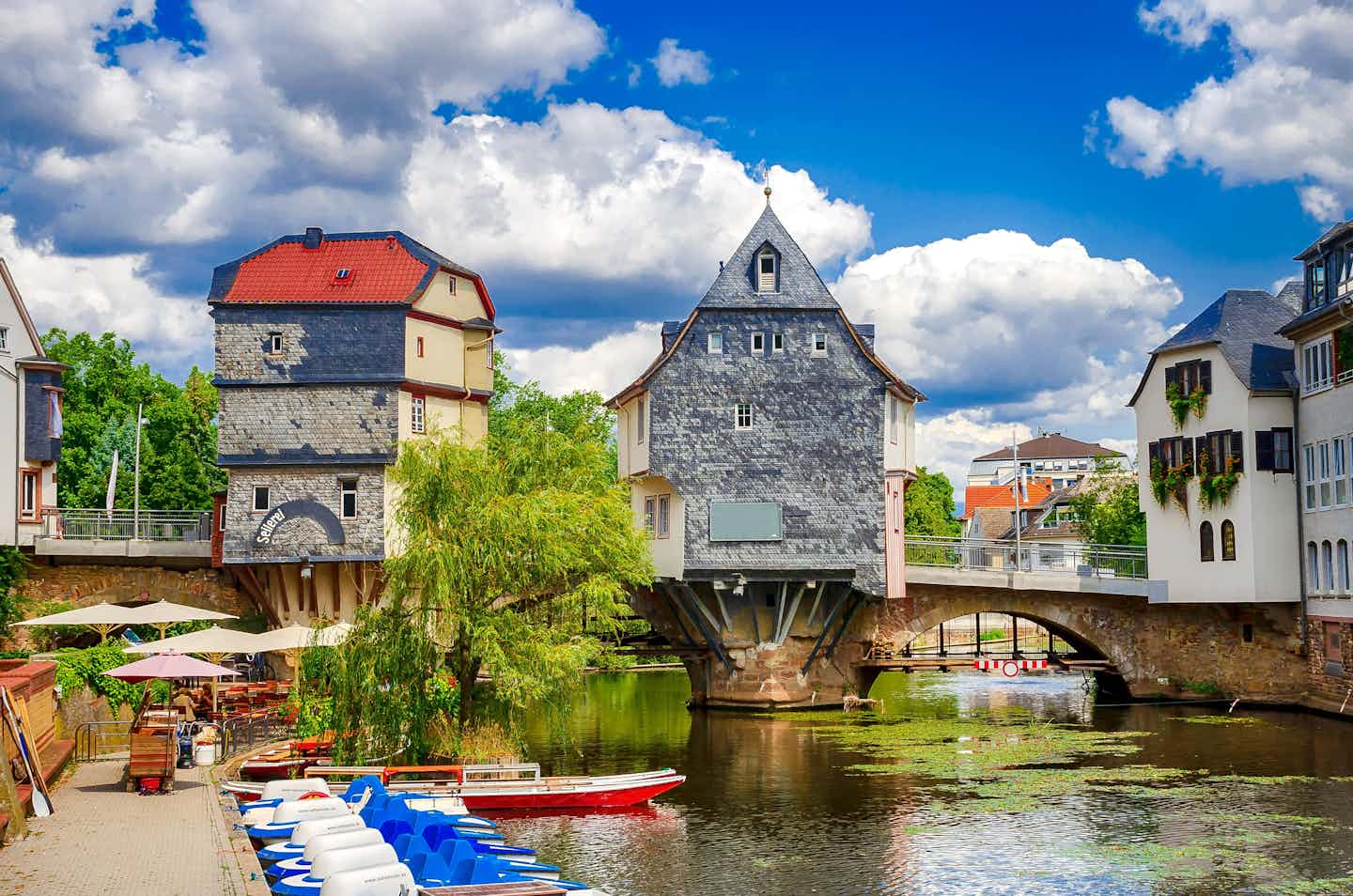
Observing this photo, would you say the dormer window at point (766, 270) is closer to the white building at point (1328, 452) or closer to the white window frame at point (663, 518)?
the white window frame at point (663, 518)

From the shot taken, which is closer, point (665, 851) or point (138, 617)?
point (665, 851)

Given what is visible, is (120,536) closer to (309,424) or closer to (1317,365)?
(309,424)

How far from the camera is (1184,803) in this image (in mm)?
26922

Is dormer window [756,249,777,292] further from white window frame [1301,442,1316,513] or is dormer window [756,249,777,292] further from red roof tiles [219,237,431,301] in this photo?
white window frame [1301,442,1316,513]

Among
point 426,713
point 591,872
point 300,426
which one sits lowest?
point 591,872

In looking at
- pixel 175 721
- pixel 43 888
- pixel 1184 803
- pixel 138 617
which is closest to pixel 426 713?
pixel 175 721

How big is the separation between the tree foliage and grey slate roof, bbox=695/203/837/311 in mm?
29844

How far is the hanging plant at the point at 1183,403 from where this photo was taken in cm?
4356

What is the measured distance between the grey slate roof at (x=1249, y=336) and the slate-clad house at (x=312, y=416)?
24.0 m

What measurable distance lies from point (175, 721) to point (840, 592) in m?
22.8

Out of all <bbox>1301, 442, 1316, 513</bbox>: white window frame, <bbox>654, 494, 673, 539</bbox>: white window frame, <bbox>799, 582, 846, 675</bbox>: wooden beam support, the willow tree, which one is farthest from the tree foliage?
<bbox>1301, 442, 1316, 513</bbox>: white window frame

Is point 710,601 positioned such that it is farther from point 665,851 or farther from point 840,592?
point 665,851

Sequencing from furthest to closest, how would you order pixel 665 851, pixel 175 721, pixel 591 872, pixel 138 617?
pixel 138 617 < pixel 175 721 < pixel 665 851 < pixel 591 872

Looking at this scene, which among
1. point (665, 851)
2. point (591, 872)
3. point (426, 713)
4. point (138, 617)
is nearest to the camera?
point (591, 872)
